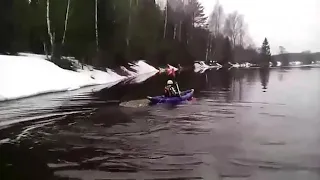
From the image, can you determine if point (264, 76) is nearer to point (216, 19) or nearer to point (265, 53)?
point (265, 53)

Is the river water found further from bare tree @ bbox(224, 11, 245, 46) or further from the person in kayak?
bare tree @ bbox(224, 11, 245, 46)

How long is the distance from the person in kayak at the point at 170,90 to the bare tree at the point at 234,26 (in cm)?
41

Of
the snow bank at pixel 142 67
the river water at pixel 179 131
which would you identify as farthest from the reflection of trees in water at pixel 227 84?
the snow bank at pixel 142 67

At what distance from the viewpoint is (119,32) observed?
7.25 ft

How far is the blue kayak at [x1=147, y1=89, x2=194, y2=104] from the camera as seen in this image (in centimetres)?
202

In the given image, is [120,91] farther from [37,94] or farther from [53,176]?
[53,176]

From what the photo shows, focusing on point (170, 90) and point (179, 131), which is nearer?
point (179, 131)

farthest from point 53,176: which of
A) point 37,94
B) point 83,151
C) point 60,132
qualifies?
point 37,94

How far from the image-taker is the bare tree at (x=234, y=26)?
75.6 inches

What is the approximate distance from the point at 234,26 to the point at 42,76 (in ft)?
3.61

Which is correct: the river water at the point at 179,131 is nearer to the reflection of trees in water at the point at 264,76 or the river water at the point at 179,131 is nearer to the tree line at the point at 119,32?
the reflection of trees in water at the point at 264,76

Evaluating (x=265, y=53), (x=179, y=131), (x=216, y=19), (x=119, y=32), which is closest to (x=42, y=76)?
(x=119, y=32)

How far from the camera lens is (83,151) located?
5.35 ft

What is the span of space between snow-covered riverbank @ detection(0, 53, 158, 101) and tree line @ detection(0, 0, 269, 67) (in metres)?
0.06
